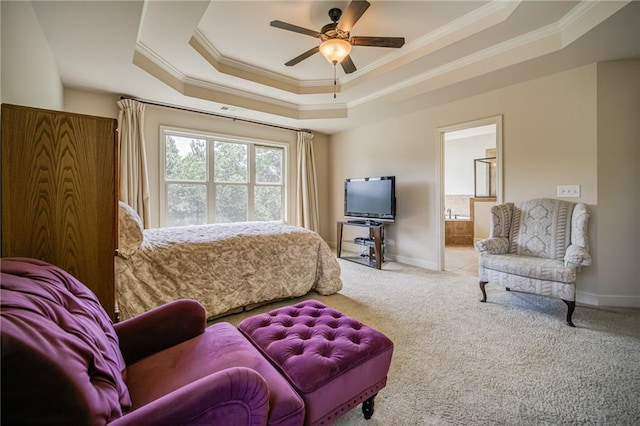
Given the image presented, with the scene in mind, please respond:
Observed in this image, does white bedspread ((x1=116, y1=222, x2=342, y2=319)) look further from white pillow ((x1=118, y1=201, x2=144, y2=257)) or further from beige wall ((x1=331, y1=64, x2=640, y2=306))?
beige wall ((x1=331, y1=64, x2=640, y2=306))

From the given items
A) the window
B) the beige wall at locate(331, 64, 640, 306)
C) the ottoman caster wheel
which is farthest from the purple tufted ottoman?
the window

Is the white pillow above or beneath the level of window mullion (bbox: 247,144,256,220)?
beneath

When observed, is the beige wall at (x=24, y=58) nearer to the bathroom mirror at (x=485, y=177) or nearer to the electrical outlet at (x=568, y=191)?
the electrical outlet at (x=568, y=191)

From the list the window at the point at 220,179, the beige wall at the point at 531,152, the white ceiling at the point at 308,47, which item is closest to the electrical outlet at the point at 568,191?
the beige wall at the point at 531,152

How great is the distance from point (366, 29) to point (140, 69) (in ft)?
8.03

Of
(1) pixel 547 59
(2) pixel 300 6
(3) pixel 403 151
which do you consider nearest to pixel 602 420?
(1) pixel 547 59

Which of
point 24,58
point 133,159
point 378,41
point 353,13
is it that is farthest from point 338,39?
point 133,159

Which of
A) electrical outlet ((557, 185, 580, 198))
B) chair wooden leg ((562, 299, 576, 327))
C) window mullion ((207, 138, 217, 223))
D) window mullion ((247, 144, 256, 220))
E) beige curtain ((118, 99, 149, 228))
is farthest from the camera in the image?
window mullion ((247, 144, 256, 220))

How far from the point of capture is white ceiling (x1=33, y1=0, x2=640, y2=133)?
7.48ft

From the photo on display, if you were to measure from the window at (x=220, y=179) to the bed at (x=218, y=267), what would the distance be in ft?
5.43

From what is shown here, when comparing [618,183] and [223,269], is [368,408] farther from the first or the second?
[618,183]

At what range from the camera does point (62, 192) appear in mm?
1383

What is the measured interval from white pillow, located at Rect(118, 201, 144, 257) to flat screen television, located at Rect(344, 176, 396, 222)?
3427mm

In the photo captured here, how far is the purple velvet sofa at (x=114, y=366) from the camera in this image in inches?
23.6
